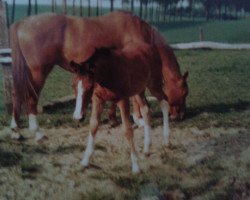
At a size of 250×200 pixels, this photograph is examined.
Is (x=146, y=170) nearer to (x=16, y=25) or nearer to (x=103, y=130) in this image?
(x=103, y=130)

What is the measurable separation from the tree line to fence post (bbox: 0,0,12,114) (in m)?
0.19

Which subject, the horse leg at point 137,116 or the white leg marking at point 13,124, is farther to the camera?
the horse leg at point 137,116

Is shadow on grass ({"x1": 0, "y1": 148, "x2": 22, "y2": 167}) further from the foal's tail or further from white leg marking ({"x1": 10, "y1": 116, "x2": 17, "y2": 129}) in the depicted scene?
the foal's tail

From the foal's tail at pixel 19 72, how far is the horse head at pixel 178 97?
31.3 inches

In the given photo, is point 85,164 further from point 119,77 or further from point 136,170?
point 119,77

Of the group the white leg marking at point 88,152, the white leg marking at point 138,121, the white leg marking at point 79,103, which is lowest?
the white leg marking at point 88,152

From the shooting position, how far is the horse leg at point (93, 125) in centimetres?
238

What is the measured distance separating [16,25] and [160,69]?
76 centimetres

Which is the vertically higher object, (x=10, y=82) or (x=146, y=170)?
(x=10, y=82)

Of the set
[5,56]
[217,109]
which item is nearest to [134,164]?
[217,109]

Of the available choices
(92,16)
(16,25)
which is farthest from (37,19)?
(92,16)

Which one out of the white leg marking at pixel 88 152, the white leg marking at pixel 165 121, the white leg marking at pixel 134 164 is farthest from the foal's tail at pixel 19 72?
the white leg marking at pixel 165 121

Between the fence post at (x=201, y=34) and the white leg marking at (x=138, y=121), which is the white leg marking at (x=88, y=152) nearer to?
the white leg marking at (x=138, y=121)

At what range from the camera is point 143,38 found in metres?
2.34
